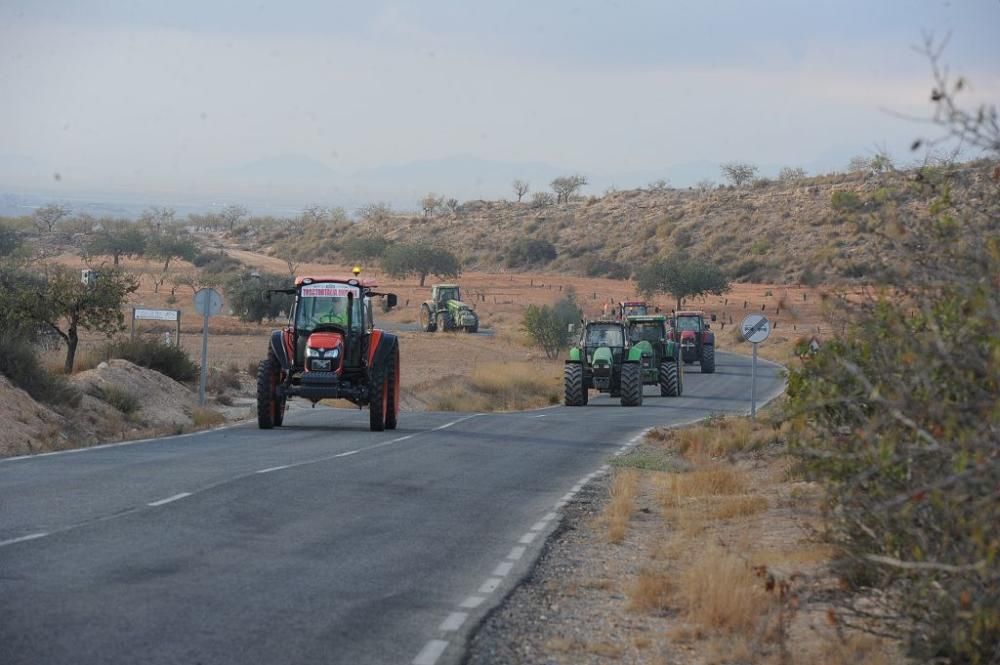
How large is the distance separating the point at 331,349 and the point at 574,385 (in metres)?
14.2

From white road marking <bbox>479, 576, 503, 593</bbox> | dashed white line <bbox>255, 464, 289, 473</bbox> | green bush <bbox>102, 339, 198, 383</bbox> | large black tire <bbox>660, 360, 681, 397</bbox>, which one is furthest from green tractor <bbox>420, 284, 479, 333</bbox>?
white road marking <bbox>479, 576, 503, 593</bbox>

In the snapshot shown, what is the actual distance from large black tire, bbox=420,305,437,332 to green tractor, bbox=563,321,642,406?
1240 inches

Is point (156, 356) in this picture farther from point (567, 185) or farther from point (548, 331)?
point (567, 185)

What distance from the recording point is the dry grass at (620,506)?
45.9 feet

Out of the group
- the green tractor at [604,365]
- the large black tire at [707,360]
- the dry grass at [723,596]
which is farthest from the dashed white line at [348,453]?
the large black tire at [707,360]

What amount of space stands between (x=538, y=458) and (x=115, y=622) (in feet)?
45.6

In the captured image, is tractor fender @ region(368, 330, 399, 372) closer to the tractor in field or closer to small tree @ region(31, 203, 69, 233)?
the tractor in field

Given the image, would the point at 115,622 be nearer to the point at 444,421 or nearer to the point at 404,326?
the point at 444,421

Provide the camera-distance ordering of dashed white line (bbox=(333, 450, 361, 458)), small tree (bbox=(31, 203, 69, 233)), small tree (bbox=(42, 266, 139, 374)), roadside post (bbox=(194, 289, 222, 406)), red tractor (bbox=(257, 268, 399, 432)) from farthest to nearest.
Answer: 1. small tree (bbox=(31, 203, 69, 233))
2. small tree (bbox=(42, 266, 139, 374))
3. roadside post (bbox=(194, 289, 222, 406))
4. red tractor (bbox=(257, 268, 399, 432))
5. dashed white line (bbox=(333, 450, 361, 458))

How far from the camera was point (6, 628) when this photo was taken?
26.7 feet

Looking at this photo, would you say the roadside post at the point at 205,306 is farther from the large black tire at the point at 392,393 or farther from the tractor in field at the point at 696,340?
the tractor in field at the point at 696,340

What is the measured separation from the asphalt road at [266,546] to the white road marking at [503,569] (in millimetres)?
43

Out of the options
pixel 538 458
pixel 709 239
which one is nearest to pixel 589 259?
pixel 709 239

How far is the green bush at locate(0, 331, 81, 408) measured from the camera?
25734mm
